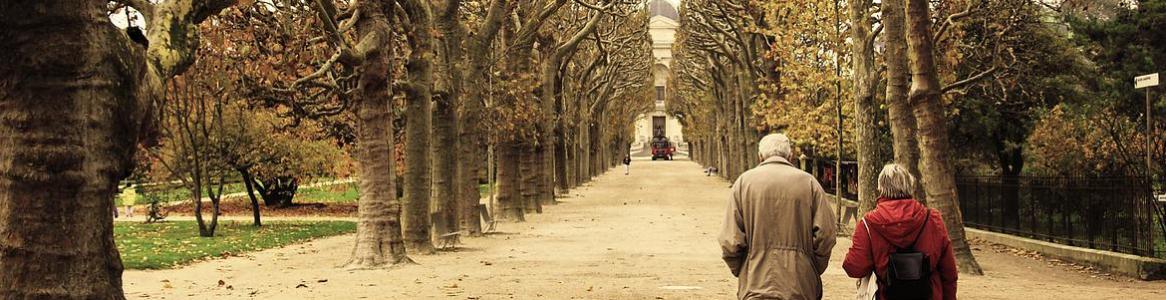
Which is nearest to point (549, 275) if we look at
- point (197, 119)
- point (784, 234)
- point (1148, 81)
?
point (1148, 81)

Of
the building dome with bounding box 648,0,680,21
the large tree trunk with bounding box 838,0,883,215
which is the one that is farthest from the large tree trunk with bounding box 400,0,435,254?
the building dome with bounding box 648,0,680,21

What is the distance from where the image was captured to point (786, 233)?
696cm

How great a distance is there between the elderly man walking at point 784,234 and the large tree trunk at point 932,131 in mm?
9966

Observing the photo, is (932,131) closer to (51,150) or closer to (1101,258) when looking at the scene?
(1101,258)

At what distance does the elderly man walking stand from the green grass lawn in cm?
1320

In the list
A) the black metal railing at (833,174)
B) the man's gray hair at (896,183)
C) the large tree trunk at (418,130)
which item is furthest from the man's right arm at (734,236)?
the black metal railing at (833,174)

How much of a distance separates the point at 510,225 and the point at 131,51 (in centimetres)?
2121

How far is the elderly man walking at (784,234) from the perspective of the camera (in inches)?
273

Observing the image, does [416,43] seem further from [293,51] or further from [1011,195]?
[1011,195]

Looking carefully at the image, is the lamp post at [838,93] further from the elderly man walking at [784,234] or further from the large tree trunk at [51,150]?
the large tree trunk at [51,150]

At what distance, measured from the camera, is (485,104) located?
29.9 meters

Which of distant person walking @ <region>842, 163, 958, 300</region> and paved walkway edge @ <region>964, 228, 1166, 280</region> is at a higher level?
distant person walking @ <region>842, 163, 958, 300</region>

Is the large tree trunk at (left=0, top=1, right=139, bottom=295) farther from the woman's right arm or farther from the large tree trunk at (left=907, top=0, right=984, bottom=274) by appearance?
the large tree trunk at (left=907, top=0, right=984, bottom=274)

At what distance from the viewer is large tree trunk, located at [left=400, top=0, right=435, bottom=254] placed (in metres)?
19.5
